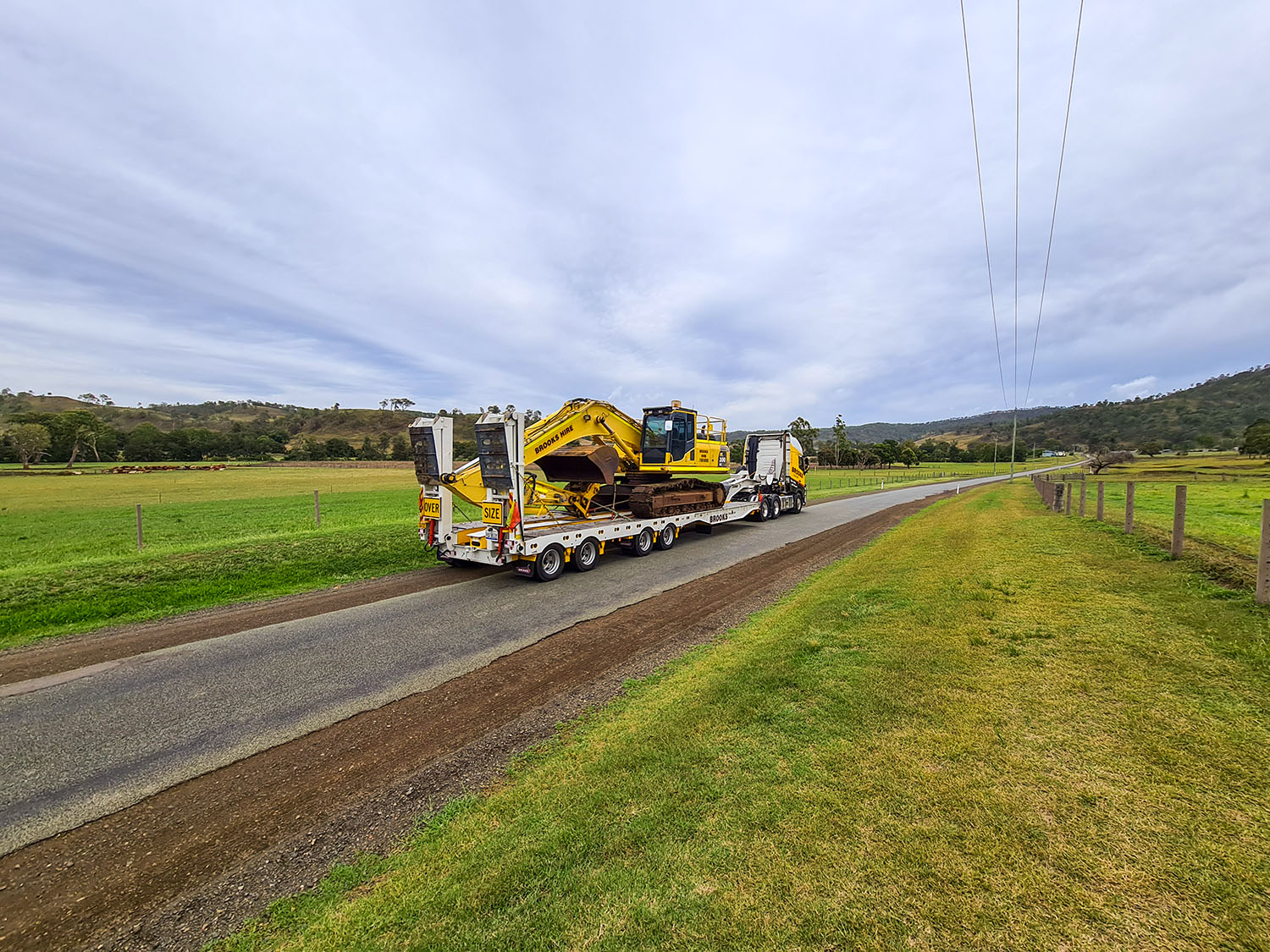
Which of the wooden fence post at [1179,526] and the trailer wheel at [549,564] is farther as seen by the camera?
the trailer wheel at [549,564]

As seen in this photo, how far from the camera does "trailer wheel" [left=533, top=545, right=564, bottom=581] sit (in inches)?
410

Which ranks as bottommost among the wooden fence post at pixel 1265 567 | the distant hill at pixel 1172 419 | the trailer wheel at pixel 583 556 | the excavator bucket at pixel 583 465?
the trailer wheel at pixel 583 556

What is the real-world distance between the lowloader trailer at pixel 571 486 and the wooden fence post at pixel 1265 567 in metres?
9.80

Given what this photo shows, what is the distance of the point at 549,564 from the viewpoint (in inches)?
418

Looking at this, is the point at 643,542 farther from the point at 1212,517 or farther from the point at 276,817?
the point at 1212,517

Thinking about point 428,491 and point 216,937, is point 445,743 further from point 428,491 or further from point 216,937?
point 428,491

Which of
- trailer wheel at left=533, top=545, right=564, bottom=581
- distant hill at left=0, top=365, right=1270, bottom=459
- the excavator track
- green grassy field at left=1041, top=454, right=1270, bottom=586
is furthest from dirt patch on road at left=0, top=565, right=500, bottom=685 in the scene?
distant hill at left=0, top=365, right=1270, bottom=459

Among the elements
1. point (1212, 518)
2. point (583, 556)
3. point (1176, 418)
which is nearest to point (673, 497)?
point (583, 556)

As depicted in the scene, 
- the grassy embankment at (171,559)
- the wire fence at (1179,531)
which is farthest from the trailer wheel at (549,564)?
the wire fence at (1179,531)

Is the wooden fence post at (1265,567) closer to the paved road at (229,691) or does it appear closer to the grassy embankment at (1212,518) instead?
the grassy embankment at (1212,518)

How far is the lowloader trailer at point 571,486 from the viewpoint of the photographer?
10.3m

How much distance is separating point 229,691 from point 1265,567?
11019 millimetres

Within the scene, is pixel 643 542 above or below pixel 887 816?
below

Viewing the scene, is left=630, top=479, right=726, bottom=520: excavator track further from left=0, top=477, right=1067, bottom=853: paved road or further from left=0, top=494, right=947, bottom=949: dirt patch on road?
left=0, top=494, right=947, bottom=949: dirt patch on road
